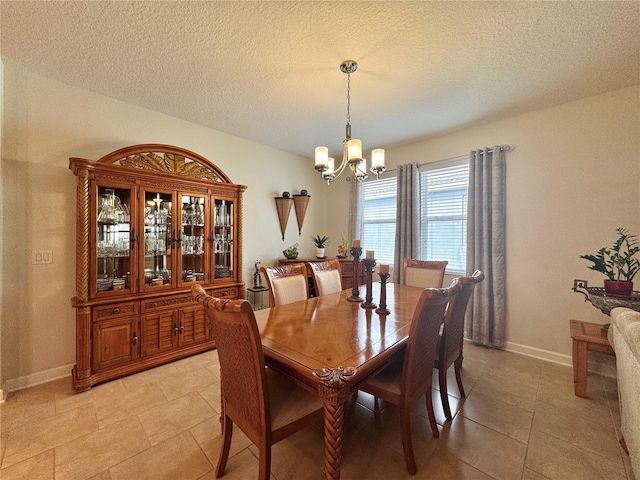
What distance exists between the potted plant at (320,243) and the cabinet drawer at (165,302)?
209cm

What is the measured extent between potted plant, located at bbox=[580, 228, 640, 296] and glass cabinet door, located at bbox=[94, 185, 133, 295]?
13.4 feet

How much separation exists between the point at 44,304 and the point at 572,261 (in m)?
5.13

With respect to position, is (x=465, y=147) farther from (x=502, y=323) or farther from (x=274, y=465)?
(x=274, y=465)

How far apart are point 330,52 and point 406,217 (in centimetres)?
240

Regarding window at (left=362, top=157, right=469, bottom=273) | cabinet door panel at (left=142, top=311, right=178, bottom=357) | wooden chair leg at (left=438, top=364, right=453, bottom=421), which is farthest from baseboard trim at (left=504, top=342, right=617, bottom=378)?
cabinet door panel at (left=142, top=311, right=178, bottom=357)

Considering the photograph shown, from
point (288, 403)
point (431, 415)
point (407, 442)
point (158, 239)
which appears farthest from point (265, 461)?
point (158, 239)

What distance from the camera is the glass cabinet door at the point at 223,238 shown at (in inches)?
123

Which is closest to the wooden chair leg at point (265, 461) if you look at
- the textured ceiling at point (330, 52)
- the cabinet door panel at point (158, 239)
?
the cabinet door panel at point (158, 239)

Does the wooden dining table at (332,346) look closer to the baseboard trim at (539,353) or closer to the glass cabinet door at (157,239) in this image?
the glass cabinet door at (157,239)

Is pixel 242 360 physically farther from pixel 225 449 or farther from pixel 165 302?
pixel 165 302

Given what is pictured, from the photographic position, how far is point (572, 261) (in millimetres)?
2662

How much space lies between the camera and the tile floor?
56.9 inches

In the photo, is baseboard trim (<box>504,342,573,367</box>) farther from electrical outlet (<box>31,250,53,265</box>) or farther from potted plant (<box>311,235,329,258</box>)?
electrical outlet (<box>31,250,53,265</box>)

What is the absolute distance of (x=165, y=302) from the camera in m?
2.67
